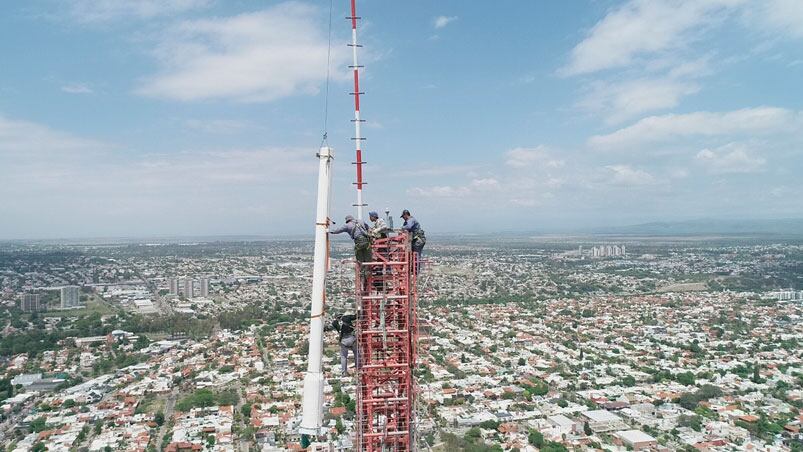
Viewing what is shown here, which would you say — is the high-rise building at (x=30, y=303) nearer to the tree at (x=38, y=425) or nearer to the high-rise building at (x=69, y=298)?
the high-rise building at (x=69, y=298)

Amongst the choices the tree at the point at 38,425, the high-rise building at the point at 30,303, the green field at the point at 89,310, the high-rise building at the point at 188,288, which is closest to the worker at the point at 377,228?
the tree at the point at 38,425

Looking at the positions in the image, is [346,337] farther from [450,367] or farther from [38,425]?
[450,367]

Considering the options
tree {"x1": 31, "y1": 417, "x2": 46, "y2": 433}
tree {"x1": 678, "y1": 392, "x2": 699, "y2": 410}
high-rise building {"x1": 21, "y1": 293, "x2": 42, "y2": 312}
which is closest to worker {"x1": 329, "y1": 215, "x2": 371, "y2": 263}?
tree {"x1": 31, "y1": 417, "x2": 46, "y2": 433}

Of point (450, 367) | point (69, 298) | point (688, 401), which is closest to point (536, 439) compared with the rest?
point (688, 401)

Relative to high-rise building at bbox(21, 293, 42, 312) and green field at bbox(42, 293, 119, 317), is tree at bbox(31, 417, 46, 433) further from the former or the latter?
high-rise building at bbox(21, 293, 42, 312)

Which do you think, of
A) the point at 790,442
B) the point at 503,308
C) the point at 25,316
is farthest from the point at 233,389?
the point at 25,316

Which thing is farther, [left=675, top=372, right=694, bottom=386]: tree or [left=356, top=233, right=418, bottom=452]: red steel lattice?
[left=675, top=372, right=694, bottom=386]: tree
